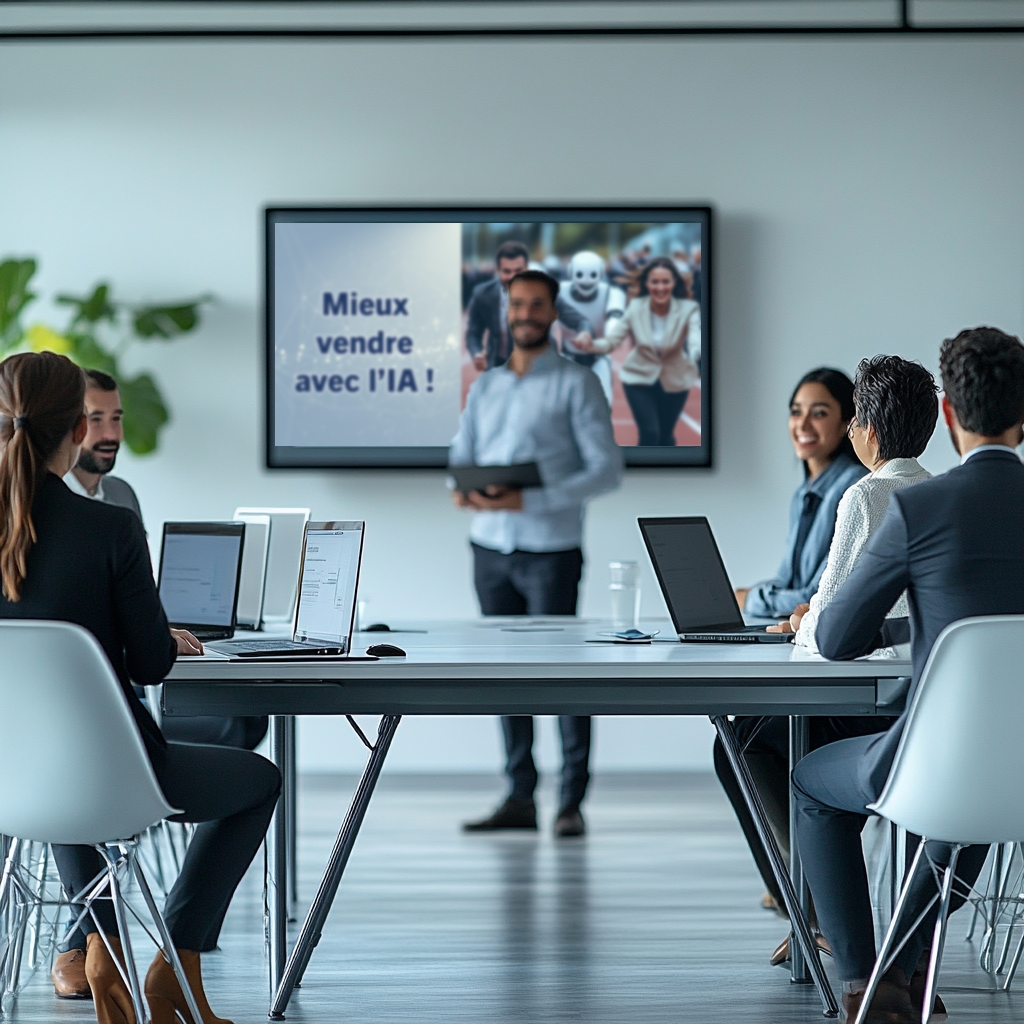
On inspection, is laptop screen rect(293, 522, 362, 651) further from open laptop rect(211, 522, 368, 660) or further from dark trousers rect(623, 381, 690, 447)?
dark trousers rect(623, 381, 690, 447)

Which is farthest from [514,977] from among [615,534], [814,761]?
[615,534]

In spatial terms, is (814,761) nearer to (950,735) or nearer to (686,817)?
(950,735)

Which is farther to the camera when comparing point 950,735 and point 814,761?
point 814,761

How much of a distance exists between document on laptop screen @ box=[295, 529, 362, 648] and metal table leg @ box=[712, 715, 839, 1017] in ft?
2.39

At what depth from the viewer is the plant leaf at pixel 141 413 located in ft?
16.2

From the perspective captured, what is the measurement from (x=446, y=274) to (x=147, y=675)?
315 cm

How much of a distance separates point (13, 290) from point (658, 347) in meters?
2.38

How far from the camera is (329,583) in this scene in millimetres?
2596

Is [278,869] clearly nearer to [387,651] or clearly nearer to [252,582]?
[387,651]

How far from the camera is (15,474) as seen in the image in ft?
7.07

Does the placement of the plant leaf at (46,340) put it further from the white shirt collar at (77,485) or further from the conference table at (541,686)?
the conference table at (541,686)

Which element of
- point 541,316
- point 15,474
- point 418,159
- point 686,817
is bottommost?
point 686,817

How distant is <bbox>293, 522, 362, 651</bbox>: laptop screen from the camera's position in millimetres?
2516

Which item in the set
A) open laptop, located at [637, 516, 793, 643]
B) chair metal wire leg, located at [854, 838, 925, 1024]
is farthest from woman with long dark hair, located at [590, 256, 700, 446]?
chair metal wire leg, located at [854, 838, 925, 1024]
